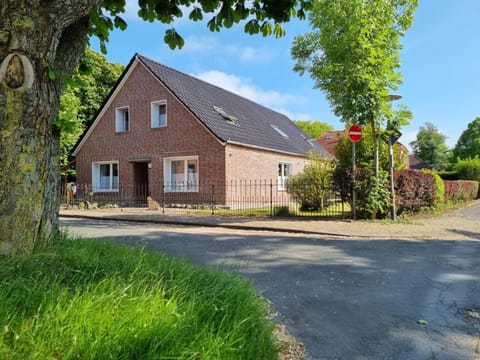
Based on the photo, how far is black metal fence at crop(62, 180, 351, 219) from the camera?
14.0 meters

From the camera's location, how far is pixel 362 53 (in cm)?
1115

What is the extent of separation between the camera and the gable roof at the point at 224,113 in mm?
18734

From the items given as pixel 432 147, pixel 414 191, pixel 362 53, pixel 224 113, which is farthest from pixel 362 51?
pixel 432 147

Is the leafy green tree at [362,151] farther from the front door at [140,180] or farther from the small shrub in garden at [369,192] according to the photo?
the front door at [140,180]

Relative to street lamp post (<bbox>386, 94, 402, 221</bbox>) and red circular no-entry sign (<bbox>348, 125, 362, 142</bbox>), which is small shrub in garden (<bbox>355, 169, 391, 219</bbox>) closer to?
street lamp post (<bbox>386, 94, 402, 221</bbox>)

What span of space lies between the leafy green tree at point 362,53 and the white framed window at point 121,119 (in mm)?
14200

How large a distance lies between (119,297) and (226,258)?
3.91m

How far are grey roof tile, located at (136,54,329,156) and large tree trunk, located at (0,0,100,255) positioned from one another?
46.9 feet

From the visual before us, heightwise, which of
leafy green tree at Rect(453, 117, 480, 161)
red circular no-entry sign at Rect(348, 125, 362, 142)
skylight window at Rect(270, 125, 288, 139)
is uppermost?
leafy green tree at Rect(453, 117, 480, 161)

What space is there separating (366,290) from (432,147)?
70.8 m

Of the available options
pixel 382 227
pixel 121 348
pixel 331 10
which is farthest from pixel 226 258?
pixel 331 10

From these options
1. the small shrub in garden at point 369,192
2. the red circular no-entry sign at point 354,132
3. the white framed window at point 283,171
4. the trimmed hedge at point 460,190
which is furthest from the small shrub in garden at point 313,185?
the trimmed hedge at point 460,190

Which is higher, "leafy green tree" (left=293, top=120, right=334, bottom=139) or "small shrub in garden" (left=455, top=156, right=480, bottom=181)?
"leafy green tree" (left=293, top=120, right=334, bottom=139)

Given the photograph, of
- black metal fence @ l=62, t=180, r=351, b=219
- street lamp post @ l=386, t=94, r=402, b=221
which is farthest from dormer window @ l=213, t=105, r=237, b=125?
street lamp post @ l=386, t=94, r=402, b=221
